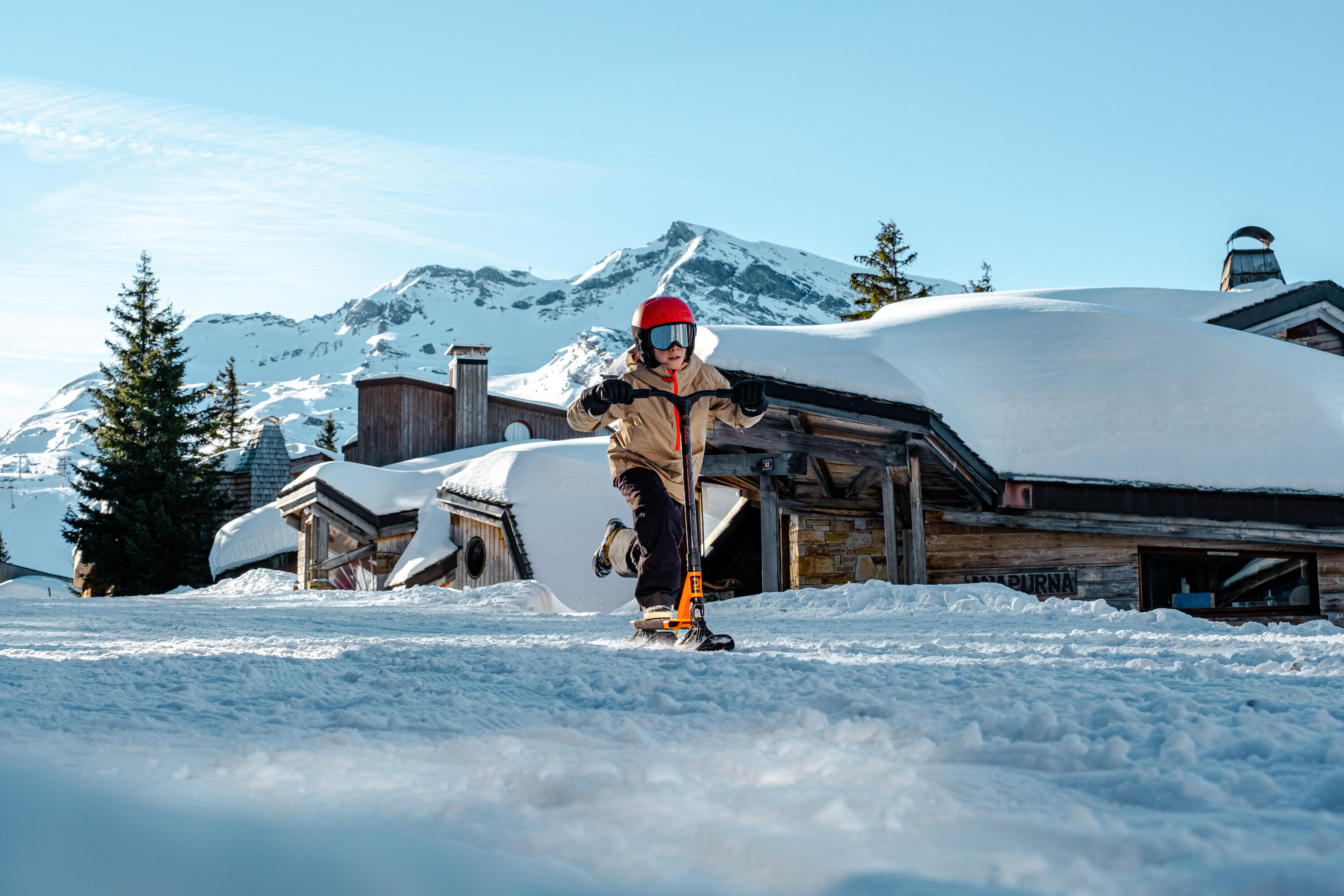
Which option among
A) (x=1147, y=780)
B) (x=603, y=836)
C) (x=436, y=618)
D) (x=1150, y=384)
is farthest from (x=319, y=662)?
(x=1150, y=384)

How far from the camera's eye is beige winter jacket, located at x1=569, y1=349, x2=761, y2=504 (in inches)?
192

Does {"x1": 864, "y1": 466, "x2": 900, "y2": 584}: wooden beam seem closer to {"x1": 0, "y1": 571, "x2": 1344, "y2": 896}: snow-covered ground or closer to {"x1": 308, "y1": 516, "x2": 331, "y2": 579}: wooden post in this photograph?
{"x1": 0, "y1": 571, "x2": 1344, "y2": 896}: snow-covered ground

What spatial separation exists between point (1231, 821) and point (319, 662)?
2992mm

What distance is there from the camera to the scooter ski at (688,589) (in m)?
4.22

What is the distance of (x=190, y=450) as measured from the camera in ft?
106

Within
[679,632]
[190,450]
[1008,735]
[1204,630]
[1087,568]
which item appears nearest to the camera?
[1008,735]

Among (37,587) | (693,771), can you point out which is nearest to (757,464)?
(693,771)

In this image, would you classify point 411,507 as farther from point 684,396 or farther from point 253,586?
point 684,396

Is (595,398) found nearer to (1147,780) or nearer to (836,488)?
(1147,780)

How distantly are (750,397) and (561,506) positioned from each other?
1124 cm

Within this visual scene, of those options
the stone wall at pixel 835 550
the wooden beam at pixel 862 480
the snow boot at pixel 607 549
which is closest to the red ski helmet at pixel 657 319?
the snow boot at pixel 607 549

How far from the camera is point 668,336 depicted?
479 centimetres

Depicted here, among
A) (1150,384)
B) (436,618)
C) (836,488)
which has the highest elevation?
(1150,384)

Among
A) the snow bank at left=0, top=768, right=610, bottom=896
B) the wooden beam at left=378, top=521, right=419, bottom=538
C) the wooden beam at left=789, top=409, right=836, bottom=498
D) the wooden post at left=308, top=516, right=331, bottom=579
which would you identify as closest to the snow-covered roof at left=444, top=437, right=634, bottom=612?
the wooden beam at left=378, top=521, right=419, bottom=538
